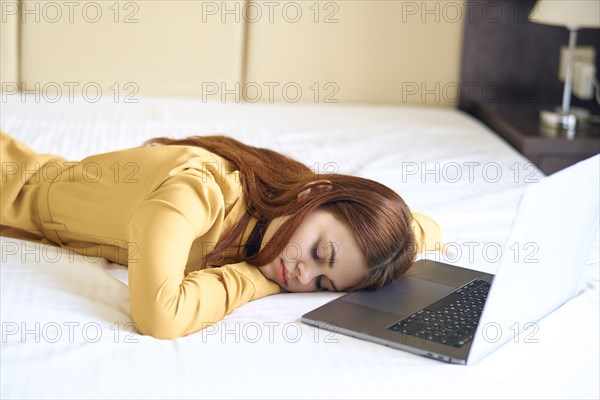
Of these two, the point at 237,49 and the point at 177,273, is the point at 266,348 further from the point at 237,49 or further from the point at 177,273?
the point at 237,49

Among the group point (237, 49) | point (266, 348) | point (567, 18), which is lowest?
point (266, 348)

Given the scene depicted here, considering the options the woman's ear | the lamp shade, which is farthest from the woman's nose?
the lamp shade

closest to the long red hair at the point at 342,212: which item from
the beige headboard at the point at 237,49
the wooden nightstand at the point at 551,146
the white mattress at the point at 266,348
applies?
the white mattress at the point at 266,348

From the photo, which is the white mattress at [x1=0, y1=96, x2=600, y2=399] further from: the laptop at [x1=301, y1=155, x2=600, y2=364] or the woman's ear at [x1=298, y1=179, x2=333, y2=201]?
the woman's ear at [x1=298, y1=179, x2=333, y2=201]

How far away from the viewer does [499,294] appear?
3.49ft

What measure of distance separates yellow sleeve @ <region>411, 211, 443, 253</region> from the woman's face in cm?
26

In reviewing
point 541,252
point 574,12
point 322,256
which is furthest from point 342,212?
point 574,12

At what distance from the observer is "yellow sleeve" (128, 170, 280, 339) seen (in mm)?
1168

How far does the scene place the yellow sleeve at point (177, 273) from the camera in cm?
117

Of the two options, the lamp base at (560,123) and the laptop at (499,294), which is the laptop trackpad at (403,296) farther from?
the lamp base at (560,123)

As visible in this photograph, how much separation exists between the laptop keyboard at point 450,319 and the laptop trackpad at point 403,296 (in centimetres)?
2

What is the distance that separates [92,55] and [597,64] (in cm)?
169

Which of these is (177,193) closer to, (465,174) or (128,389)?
(128,389)

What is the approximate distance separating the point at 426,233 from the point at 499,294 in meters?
0.51
